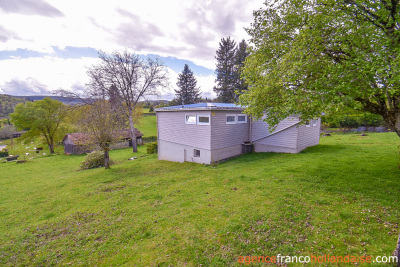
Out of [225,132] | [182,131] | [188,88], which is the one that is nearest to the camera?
[225,132]

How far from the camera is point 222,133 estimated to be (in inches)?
484

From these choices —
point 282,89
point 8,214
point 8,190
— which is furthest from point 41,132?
point 282,89

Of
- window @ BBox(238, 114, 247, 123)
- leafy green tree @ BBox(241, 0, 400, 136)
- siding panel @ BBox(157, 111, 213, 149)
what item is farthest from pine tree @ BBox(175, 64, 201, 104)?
leafy green tree @ BBox(241, 0, 400, 136)

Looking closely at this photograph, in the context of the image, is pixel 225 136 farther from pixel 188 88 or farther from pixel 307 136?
pixel 188 88

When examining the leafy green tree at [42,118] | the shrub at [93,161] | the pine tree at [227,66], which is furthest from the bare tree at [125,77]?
the pine tree at [227,66]

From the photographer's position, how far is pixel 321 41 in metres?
5.41

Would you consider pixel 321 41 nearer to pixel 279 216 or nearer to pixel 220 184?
pixel 279 216

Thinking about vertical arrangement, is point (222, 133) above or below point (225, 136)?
above

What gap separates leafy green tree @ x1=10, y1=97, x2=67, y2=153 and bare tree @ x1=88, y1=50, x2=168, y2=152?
11.0 m

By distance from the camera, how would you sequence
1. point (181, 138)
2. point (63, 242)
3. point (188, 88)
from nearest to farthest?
point (63, 242) → point (181, 138) → point (188, 88)

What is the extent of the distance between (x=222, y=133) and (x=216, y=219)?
25.7 feet

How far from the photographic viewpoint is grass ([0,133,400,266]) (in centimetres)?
380

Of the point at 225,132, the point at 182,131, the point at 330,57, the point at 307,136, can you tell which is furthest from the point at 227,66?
the point at 330,57

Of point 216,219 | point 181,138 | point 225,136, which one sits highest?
point 225,136
